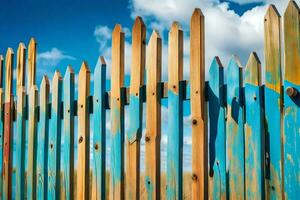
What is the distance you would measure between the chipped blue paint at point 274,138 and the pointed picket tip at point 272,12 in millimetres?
514

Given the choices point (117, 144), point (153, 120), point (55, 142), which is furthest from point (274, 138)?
point (55, 142)

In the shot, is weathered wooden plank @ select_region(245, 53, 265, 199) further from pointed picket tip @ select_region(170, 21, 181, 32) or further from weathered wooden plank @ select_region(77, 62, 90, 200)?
weathered wooden plank @ select_region(77, 62, 90, 200)

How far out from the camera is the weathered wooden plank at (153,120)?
4.14 m

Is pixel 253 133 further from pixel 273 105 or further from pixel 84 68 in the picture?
pixel 84 68

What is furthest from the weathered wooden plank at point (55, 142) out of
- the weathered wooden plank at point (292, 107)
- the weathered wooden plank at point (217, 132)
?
the weathered wooden plank at point (292, 107)

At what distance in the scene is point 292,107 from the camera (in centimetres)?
351

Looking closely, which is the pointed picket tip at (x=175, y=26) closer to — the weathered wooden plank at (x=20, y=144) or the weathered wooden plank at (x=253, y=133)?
the weathered wooden plank at (x=253, y=133)

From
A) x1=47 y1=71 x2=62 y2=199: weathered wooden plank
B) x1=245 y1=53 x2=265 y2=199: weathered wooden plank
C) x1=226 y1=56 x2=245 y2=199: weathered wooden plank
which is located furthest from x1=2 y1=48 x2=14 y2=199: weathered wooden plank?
x1=245 y1=53 x2=265 y2=199: weathered wooden plank

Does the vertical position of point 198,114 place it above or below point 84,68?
below

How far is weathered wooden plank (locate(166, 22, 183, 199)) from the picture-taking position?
4012mm

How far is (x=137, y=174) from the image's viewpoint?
432cm

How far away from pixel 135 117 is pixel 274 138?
125 centimetres

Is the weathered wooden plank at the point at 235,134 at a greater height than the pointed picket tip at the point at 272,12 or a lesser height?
lesser

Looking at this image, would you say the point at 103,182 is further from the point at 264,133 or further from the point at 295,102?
the point at 295,102
